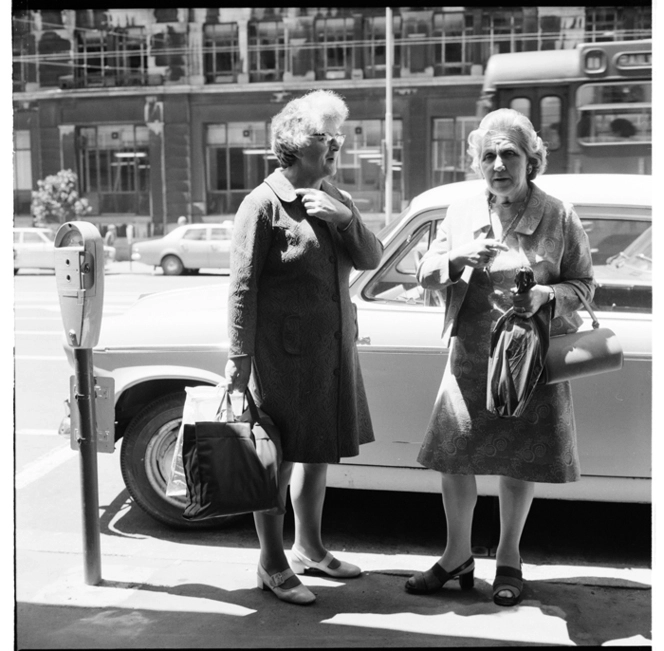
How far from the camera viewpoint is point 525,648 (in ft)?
11.1

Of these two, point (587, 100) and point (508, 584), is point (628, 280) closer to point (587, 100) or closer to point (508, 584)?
point (508, 584)

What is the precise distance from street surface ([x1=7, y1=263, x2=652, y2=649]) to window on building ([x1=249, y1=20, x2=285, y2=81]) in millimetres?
28433

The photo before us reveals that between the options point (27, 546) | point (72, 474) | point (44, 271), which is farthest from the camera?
point (44, 271)

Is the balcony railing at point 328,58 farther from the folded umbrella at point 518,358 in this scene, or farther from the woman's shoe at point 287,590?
the woman's shoe at point 287,590

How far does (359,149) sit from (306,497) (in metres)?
28.4

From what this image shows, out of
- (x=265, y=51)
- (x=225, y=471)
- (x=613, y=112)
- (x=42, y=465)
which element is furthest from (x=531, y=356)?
(x=265, y=51)

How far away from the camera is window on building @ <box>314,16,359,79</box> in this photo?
3166 centimetres

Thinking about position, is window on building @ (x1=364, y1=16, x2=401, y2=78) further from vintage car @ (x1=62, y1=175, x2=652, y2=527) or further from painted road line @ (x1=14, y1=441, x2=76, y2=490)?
vintage car @ (x1=62, y1=175, x2=652, y2=527)

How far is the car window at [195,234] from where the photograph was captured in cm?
2314

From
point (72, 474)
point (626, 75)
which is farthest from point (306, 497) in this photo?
point (626, 75)

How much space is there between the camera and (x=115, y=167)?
3366 cm

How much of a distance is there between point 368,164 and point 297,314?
28.6 m

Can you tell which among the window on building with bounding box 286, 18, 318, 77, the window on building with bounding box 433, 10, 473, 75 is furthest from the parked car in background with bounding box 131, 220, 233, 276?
the window on building with bounding box 433, 10, 473, 75
